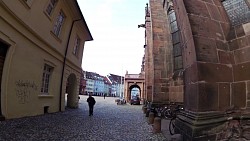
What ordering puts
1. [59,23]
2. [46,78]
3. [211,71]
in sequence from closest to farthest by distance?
[211,71] < [46,78] < [59,23]

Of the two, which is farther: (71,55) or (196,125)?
(71,55)

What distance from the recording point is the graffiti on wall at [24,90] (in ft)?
31.6

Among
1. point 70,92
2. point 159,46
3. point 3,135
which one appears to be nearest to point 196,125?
point 3,135

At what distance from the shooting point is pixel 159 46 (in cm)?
1565

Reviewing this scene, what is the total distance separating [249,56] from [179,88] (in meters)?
7.99

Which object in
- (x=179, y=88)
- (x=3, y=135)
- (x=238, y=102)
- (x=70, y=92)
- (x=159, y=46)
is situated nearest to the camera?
(x=238, y=102)

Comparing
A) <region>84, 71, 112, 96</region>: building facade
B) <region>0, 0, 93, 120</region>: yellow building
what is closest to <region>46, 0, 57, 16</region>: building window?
<region>0, 0, 93, 120</region>: yellow building

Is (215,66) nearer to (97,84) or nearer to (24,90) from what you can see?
(24,90)

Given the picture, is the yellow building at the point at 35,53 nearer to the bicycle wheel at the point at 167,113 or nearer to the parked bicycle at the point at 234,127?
the bicycle wheel at the point at 167,113

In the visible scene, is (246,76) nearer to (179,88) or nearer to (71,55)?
(179,88)

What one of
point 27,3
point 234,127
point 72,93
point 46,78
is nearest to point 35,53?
point 27,3

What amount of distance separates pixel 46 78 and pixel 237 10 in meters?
10.5

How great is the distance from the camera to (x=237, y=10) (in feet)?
20.5

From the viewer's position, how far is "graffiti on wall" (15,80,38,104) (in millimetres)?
9625
